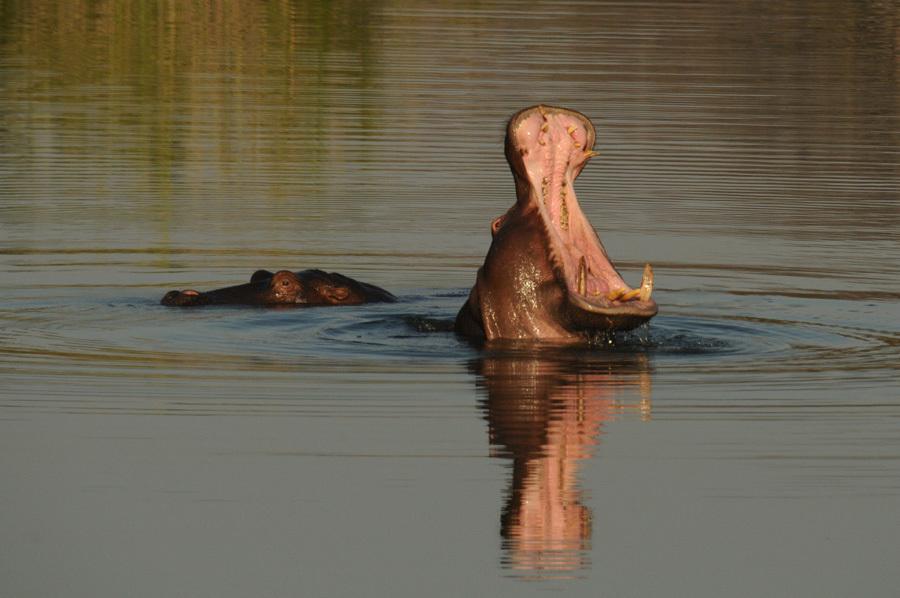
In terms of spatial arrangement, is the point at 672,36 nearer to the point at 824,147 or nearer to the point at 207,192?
the point at 824,147

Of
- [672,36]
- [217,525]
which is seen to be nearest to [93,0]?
[672,36]

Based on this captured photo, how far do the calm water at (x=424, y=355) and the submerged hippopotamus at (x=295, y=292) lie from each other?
288 millimetres

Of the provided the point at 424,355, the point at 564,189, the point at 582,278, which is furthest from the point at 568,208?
the point at 424,355

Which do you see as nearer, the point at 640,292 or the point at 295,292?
the point at 640,292

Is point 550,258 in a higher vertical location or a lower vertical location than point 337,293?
higher

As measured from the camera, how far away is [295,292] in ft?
37.9

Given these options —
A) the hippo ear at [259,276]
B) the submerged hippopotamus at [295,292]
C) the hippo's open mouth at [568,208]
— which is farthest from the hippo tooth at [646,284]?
the hippo ear at [259,276]

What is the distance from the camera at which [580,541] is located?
6223 mm

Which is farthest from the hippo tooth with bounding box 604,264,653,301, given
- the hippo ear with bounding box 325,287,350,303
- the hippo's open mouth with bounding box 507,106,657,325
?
the hippo ear with bounding box 325,287,350,303

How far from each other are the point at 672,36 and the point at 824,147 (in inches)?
543

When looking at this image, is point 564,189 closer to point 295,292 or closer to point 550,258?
point 550,258

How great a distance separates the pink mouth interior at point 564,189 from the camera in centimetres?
855

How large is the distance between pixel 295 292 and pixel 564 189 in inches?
127

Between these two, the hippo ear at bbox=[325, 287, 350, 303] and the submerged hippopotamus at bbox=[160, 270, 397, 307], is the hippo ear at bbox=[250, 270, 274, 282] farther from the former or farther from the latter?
the hippo ear at bbox=[325, 287, 350, 303]
